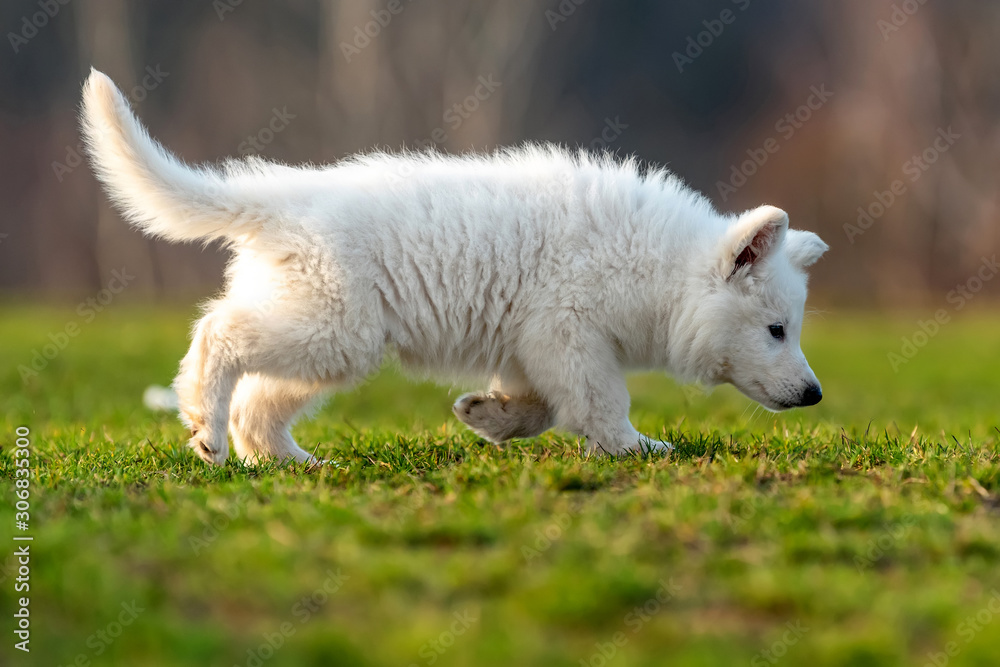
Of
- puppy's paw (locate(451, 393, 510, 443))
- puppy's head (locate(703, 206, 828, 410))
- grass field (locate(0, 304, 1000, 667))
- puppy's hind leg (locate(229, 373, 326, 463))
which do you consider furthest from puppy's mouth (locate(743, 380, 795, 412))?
puppy's hind leg (locate(229, 373, 326, 463))

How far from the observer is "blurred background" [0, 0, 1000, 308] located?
17.9 m

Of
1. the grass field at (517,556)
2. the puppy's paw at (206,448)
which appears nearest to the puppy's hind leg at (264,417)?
the grass field at (517,556)

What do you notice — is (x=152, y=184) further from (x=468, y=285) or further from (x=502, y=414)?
(x=502, y=414)

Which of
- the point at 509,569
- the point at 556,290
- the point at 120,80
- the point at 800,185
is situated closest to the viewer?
the point at 509,569

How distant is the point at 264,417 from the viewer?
4812mm

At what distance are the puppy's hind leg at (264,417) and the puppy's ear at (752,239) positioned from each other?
1889 mm

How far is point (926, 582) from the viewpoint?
2791 mm

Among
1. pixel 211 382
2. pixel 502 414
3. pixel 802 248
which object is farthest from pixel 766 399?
pixel 211 382

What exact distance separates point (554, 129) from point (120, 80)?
24.3 feet

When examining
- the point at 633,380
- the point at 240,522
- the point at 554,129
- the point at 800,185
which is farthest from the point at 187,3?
the point at 240,522

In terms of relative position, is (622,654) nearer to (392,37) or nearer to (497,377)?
(497,377)

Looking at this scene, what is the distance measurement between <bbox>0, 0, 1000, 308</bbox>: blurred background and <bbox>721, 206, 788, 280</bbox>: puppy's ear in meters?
11.8

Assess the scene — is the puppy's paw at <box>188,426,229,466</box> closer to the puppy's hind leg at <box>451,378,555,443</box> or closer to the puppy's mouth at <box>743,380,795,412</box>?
the puppy's hind leg at <box>451,378,555,443</box>

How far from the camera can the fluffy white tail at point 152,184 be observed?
14.1 feet
